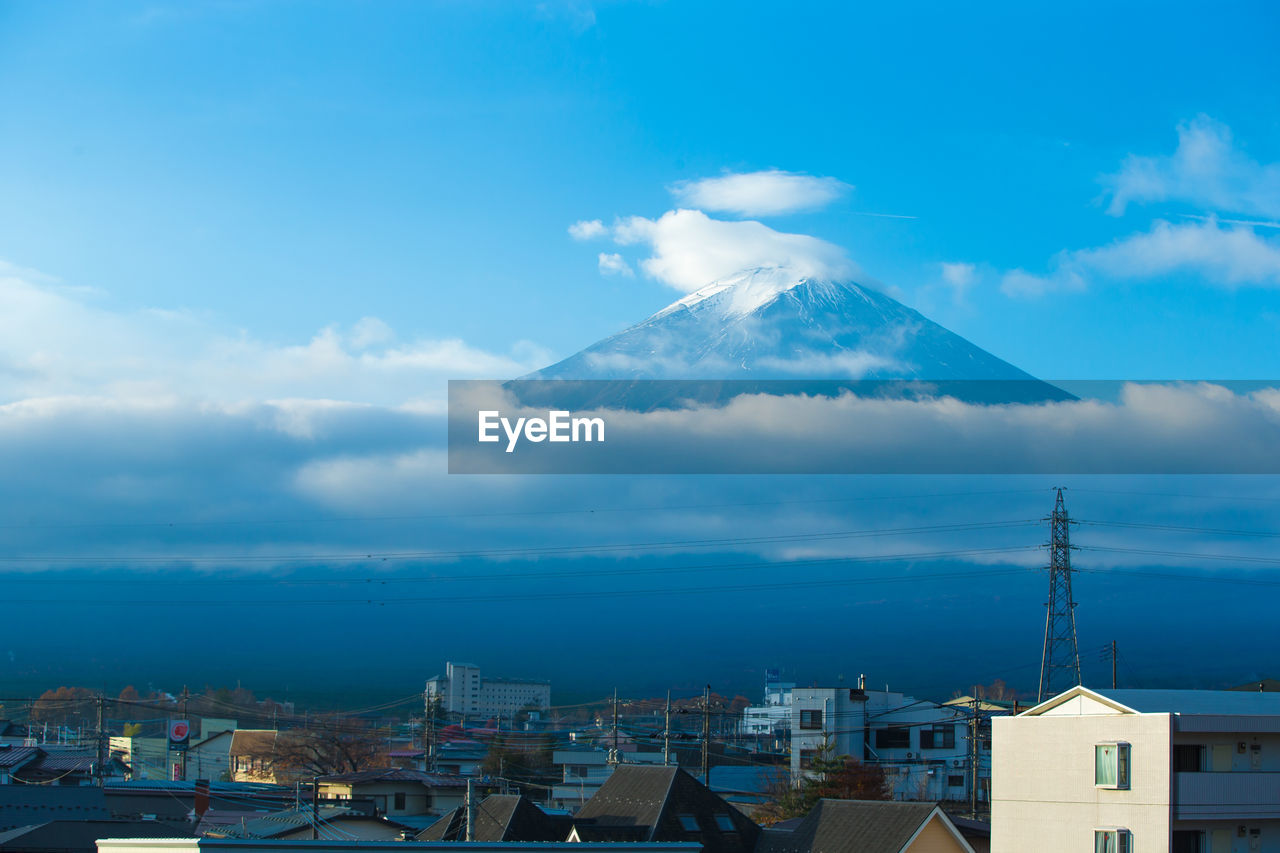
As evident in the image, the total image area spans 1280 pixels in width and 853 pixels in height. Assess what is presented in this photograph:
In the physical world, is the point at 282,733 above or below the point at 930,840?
below

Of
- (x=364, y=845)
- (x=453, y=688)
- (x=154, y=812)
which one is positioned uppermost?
(x=364, y=845)

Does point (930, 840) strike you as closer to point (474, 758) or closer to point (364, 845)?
point (364, 845)

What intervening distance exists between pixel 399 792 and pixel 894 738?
32.0 m

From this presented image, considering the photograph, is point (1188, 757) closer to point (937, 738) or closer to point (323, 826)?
point (323, 826)

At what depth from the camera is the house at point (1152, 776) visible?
27281mm

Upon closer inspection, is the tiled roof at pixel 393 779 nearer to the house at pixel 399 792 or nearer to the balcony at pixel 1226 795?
the house at pixel 399 792

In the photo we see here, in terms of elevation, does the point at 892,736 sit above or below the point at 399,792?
below

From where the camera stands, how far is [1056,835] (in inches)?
1176

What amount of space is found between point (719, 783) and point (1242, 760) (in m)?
40.1

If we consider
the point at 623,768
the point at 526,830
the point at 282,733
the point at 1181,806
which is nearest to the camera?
the point at 1181,806

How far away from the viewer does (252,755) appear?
278 ft

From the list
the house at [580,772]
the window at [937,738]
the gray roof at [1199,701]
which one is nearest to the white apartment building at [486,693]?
the house at [580,772]

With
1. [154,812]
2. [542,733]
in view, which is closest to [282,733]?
[542,733]

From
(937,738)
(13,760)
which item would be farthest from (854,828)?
(937,738)
